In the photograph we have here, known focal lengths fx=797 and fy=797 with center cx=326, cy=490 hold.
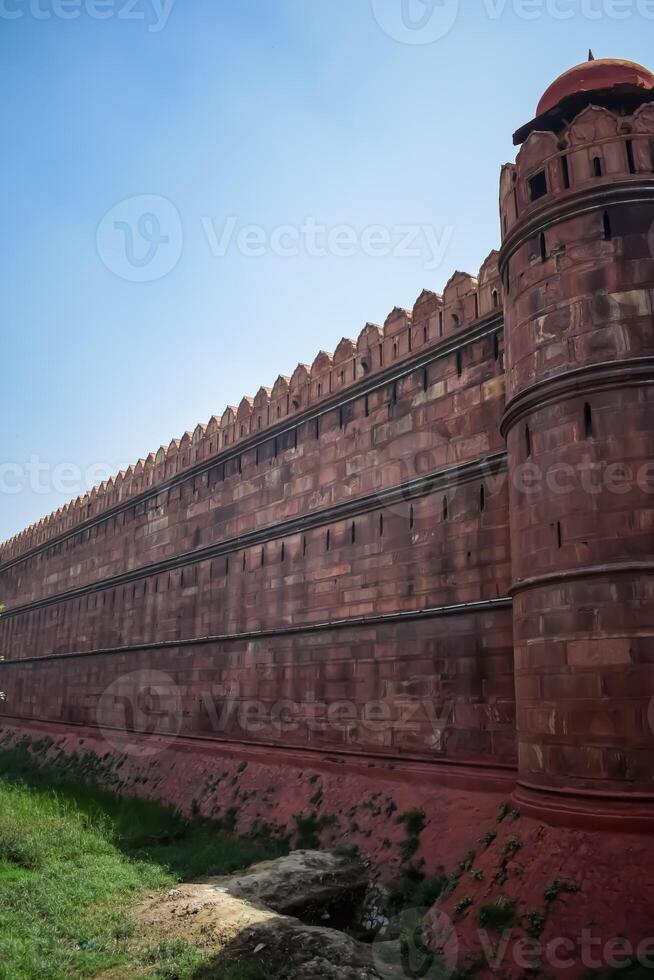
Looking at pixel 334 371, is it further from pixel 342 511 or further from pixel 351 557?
pixel 351 557

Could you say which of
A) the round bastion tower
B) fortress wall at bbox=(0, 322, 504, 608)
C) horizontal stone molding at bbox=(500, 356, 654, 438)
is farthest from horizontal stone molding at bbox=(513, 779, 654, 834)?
fortress wall at bbox=(0, 322, 504, 608)

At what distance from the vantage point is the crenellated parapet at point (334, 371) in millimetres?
10016

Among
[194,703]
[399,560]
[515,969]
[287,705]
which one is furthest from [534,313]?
[194,703]

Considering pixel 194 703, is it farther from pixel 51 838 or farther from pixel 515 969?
pixel 515 969

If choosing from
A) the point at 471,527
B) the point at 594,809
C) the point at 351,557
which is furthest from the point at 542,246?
the point at 594,809

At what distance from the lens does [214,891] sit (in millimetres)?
7172

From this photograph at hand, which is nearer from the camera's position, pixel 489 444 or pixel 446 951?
pixel 446 951

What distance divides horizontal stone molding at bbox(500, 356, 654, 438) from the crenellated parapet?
2216mm

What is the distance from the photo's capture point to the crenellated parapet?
10016 millimetres

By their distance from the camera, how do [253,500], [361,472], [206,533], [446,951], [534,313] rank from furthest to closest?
[206,533], [253,500], [361,472], [534,313], [446,951]

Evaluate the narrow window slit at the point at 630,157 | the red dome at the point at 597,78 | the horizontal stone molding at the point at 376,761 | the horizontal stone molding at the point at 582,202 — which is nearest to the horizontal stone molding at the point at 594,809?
the horizontal stone molding at the point at 376,761

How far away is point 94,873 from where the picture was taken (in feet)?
28.4

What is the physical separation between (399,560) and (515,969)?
5.34 m

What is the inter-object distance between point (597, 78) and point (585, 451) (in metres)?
4.34
